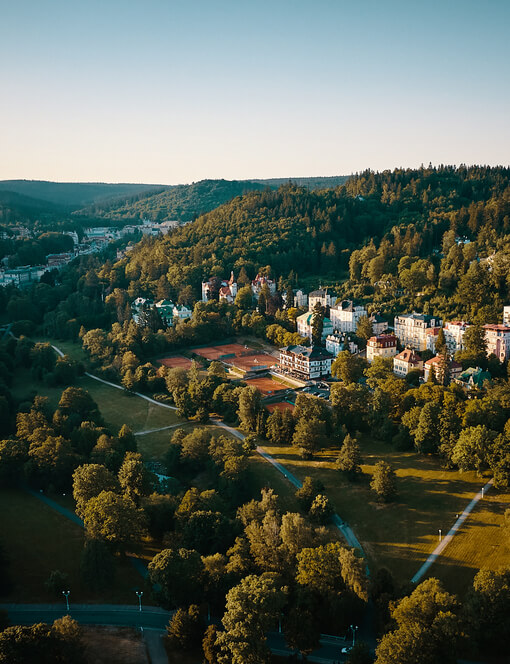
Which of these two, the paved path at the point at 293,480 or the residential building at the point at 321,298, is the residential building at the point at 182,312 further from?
the paved path at the point at 293,480

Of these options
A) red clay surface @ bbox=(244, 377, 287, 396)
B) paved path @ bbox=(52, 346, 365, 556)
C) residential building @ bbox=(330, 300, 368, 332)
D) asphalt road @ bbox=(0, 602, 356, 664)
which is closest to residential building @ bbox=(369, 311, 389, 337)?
residential building @ bbox=(330, 300, 368, 332)

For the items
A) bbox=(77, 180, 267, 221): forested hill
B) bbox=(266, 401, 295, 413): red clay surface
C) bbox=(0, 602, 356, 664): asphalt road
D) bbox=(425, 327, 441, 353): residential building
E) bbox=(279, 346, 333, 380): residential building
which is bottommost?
bbox=(0, 602, 356, 664): asphalt road

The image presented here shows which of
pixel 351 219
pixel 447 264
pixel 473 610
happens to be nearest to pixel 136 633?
pixel 473 610

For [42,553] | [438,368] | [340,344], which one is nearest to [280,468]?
[42,553]

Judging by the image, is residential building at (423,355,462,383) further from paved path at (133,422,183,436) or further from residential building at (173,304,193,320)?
residential building at (173,304,193,320)

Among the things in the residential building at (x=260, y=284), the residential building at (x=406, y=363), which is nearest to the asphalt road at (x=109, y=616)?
the residential building at (x=406, y=363)

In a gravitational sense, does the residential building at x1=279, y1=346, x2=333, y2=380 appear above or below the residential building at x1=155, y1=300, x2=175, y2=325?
below
